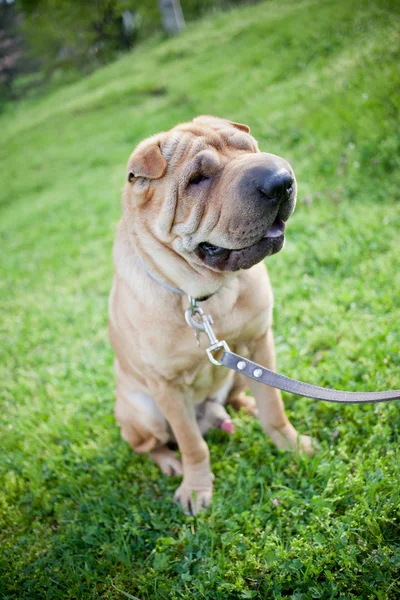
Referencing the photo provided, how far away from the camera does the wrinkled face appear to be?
1983mm

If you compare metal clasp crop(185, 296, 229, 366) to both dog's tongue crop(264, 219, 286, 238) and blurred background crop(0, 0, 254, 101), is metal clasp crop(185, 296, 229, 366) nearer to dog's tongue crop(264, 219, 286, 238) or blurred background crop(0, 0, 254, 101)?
dog's tongue crop(264, 219, 286, 238)

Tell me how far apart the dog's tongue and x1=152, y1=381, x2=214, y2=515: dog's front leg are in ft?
3.28

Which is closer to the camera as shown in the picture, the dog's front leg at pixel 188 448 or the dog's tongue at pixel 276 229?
the dog's tongue at pixel 276 229

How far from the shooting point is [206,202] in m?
2.16

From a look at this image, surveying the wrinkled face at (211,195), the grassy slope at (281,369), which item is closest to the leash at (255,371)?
the wrinkled face at (211,195)

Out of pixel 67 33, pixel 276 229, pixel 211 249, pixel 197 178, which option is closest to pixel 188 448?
pixel 211 249

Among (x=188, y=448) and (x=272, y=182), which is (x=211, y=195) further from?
(x=188, y=448)

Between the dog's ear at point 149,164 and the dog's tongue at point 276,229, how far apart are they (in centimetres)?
58

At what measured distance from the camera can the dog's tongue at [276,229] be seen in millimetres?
2121

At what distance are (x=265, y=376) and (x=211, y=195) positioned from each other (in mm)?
860

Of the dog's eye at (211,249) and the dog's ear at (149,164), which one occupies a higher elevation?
the dog's ear at (149,164)

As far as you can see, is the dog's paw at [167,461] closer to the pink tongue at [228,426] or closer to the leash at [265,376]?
the pink tongue at [228,426]

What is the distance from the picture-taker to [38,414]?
383 cm

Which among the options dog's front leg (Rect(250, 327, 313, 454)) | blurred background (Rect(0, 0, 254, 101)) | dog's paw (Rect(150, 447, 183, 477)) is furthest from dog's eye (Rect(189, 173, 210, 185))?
blurred background (Rect(0, 0, 254, 101))
